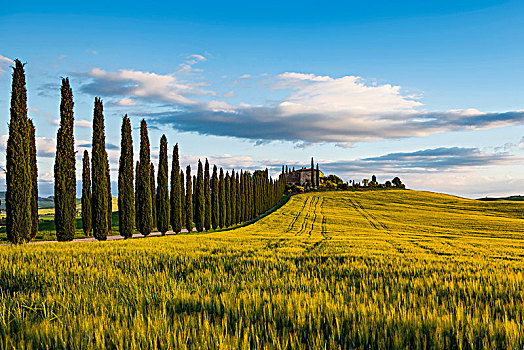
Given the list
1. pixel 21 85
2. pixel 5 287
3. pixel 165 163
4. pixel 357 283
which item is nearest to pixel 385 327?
pixel 357 283

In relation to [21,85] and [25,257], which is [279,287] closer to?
[25,257]

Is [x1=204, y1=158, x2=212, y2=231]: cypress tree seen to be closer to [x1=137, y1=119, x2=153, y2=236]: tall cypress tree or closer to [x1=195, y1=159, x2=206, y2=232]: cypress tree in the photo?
[x1=195, y1=159, x2=206, y2=232]: cypress tree

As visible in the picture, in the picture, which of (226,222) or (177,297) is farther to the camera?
(226,222)

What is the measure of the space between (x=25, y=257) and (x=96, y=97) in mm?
25113

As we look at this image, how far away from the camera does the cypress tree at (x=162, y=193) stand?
4084 cm

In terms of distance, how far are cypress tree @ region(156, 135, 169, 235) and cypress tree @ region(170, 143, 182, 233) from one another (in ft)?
4.67

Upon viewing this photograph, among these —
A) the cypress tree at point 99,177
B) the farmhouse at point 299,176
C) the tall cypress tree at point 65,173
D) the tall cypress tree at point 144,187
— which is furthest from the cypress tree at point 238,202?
the farmhouse at point 299,176

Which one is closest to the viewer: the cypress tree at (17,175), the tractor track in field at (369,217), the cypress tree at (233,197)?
the cypress tree at (17,175)

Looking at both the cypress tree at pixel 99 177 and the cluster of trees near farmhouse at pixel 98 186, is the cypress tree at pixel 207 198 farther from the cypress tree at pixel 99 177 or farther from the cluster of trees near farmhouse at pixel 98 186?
the cypress tree at pixel 99 177

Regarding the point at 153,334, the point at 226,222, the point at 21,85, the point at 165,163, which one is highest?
the point at 21,85

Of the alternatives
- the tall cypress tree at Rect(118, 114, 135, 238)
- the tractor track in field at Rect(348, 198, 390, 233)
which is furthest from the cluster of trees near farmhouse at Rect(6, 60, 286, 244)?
the tractor track in field at Rect(348, 198, 390, 233)

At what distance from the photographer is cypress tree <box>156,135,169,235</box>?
4084 cm

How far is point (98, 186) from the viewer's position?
3175 centimetres

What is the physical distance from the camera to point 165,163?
139 ft
